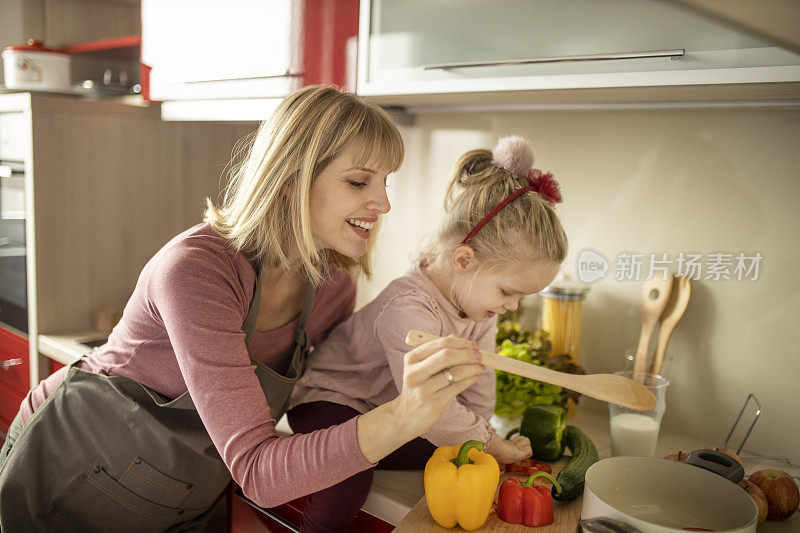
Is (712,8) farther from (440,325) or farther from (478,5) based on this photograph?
(440,325)

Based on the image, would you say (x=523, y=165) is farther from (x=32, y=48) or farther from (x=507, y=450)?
(x=32, y=48)

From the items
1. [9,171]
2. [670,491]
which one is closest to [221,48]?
[9,171]

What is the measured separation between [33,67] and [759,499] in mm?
1918

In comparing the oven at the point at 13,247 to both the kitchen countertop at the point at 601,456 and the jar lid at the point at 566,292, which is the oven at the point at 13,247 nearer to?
the kitchen countertop at the point at 601,456

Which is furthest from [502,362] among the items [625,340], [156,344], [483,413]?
[625,340]

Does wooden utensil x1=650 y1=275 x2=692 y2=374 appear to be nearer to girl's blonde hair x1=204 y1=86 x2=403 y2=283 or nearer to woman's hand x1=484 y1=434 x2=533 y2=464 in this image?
woman's hand x1=484 y1=434 x2=533 y2=464

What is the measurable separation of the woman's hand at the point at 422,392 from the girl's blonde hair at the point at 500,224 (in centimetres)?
29

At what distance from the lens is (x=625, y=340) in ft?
4.56

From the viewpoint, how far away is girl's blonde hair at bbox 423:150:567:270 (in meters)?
1.06

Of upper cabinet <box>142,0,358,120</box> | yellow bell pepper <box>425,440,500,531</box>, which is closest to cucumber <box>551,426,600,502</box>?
yellow bell pepper <box>425,440,500,531</box>

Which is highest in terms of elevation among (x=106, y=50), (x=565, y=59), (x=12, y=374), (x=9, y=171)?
(x=106, y=50)

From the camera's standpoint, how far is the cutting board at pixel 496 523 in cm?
89

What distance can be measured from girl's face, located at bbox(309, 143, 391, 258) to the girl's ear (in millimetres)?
147

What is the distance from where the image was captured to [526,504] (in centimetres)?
90
